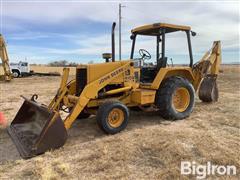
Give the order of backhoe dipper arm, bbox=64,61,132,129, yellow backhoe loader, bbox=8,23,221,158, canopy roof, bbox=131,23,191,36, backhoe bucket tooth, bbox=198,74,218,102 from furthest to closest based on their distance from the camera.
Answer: backhoe bucket tooth, bbox=198,74,218,102, canopy roof, bbox=131,23,191,36, backhoe dipper arm, bbox=64,61,132,129, yellow backhoe loader, bbox=8,23,221,158

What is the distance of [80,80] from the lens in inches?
284

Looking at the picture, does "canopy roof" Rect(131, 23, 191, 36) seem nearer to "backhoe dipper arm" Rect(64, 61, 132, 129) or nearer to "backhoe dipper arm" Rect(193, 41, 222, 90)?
"backhoe dipper arm" Rect(64, 61, 132, 129)

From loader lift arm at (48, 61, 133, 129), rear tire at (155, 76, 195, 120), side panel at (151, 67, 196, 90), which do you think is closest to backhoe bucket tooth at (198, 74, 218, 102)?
side panel at (151, 67, 196, 90)

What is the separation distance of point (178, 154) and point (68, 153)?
1.93 meters

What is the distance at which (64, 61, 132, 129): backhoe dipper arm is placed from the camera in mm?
6125

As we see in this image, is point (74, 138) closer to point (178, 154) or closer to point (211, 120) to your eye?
point (178, 154)

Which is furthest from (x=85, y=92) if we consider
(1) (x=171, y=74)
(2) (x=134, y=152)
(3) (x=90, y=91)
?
(1) (x=171, y=74)

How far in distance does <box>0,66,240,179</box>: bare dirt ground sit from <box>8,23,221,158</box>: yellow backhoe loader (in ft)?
0.85

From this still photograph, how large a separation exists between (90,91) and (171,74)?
8.33 feet

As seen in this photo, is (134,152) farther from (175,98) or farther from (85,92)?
(175,98)

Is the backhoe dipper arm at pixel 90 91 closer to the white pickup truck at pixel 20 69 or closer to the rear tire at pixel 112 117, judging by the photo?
the rear tire at pixel 112 117

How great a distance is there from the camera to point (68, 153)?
5.50 m

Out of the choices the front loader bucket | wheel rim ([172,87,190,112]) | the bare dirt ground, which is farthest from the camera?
wheel rim ([172,87,190,112])

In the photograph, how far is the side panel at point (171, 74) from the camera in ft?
24.4
